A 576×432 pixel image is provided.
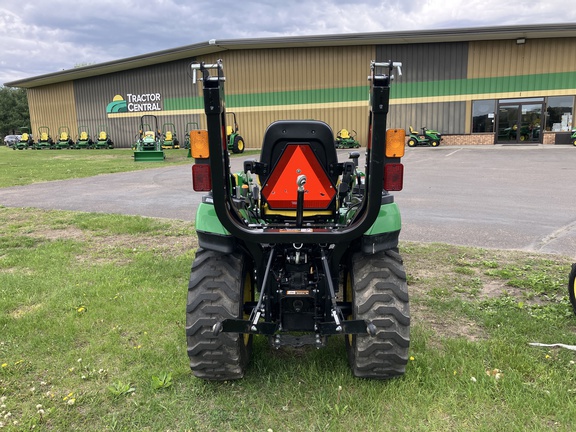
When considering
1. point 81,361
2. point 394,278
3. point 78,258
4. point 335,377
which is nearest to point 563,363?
point 394,278

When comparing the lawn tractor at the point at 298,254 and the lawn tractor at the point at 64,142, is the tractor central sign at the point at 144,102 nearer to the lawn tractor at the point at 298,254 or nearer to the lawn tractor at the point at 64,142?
the lawn tractor at the point at 64,142

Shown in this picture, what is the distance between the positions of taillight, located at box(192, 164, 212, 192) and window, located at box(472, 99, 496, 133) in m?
26.5

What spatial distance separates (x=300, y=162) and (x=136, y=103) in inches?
1282

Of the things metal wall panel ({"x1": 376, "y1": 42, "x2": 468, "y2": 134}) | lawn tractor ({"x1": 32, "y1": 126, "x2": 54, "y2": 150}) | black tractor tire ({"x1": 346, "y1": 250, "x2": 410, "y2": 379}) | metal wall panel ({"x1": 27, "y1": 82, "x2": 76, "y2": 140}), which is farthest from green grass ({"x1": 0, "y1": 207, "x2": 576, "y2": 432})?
metal wall panel ({"x1": 27, "y1": 82, "x2": 76, "y2": 140})

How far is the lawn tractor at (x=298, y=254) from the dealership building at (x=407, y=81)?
20.8m

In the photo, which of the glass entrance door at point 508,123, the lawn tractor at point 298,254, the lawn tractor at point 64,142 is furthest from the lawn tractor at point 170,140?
the lawn tractor at point 298,254

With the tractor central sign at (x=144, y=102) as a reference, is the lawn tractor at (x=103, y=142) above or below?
below

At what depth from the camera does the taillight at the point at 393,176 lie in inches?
95.7

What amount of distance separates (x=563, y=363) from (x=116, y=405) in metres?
2.88

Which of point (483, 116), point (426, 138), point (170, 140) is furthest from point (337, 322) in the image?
point (170, 140)

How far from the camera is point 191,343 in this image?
2699 millimetres

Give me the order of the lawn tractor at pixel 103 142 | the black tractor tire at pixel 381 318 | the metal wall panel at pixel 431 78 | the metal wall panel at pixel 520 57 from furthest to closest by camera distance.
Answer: the lawn tractor at pixel 103 142 < the metal wall panel at pixel 431 78 < the metal wall panel at pixel 520 57 < the black tractor tire at pixel 381 318

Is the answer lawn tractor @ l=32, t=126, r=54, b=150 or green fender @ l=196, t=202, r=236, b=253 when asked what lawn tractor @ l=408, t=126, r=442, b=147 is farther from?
lawn tractor @ l=32, t=126, r=54, b=150

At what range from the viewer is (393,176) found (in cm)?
245
